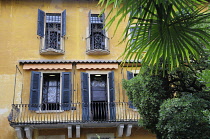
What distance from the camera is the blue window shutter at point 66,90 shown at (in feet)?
39.5

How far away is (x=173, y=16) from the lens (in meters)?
1.96

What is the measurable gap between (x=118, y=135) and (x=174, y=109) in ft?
15.8

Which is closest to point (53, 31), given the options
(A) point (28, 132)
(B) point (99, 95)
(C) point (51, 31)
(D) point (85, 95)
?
(C) point (51, 31)

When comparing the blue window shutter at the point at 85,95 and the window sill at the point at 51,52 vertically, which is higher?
the window sill at the point at 51,52

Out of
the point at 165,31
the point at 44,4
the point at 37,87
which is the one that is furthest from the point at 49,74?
the point at 165,31

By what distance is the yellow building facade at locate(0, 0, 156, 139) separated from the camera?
38.7 feet

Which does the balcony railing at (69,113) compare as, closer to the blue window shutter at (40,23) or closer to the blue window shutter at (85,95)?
the blue window shutter at (85,95)

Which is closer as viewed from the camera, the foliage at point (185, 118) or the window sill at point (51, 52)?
the foliage at point (185, 118)

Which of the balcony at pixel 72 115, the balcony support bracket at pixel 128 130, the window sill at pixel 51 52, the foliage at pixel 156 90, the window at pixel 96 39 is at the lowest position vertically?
the balcony support bracket at pixel 128 130

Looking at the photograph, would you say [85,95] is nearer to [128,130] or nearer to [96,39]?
[128,130]

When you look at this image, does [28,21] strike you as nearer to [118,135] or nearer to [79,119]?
[79,119]

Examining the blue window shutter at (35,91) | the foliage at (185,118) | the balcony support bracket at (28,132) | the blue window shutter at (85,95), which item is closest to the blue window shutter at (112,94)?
the blue window shutter at (85,95)

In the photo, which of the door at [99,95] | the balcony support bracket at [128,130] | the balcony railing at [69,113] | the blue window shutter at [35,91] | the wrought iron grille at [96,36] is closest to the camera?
the balcony railing at [69,113]

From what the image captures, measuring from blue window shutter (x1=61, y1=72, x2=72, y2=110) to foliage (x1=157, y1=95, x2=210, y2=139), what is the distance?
5.13 meters
